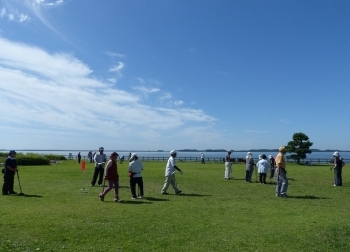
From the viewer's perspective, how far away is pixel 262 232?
7.61 m

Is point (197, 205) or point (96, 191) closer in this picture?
point (197, 205)

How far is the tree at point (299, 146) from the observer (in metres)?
51.6

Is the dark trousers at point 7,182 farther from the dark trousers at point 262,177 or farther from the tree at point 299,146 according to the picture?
the tree at point 299,146

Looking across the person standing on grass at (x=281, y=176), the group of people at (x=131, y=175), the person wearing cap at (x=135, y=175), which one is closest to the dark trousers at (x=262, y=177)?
the person standing on grass at (x=281, y=176)

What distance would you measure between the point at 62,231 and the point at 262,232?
4.39 metres

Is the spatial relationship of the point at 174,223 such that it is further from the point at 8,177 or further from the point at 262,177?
the point at 262,177

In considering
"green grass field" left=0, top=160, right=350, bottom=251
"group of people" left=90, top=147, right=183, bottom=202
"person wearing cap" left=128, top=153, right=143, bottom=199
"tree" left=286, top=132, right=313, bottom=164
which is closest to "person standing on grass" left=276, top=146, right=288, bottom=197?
"green grass field" left=0, top=160, right=350, bottom=251

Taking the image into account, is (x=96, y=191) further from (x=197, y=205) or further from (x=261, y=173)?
(x=261, y=173)

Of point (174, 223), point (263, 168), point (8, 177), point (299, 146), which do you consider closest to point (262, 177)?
point (263, 168)

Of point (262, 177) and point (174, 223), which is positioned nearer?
point (174, 223)

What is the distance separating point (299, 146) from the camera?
52188 mm

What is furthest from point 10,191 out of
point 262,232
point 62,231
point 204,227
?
point 262,232

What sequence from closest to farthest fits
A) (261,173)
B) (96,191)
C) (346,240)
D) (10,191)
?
(346,240), (10,191), (96,191), (261,173)

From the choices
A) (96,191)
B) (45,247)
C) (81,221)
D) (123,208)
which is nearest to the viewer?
(45,247)
